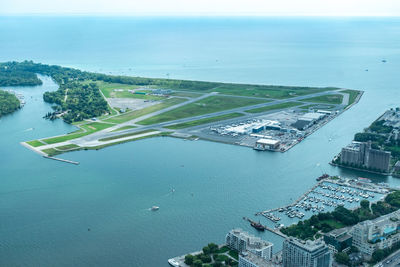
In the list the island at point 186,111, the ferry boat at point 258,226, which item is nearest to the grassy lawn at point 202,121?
the island at point 186,111

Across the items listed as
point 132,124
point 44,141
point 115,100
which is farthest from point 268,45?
point 44,141

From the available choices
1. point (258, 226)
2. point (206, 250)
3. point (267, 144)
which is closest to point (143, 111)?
point (267, 144)

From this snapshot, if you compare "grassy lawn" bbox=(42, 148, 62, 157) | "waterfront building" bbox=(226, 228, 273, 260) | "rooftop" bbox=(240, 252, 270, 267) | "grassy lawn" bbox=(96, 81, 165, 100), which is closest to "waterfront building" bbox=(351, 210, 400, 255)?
"waterfront building" bbox=(226, 228, 273, 260)

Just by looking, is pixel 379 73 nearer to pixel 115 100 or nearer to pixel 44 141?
pixel 115 100

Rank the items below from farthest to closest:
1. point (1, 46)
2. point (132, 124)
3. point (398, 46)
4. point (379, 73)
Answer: point (1, 46) → point (398, 46) → point (379, 73) → point (132, 124)

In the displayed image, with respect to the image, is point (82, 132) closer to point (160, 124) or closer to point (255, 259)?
point (160, 124)

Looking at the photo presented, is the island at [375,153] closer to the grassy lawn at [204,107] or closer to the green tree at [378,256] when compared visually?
the green tree at [378,256]
